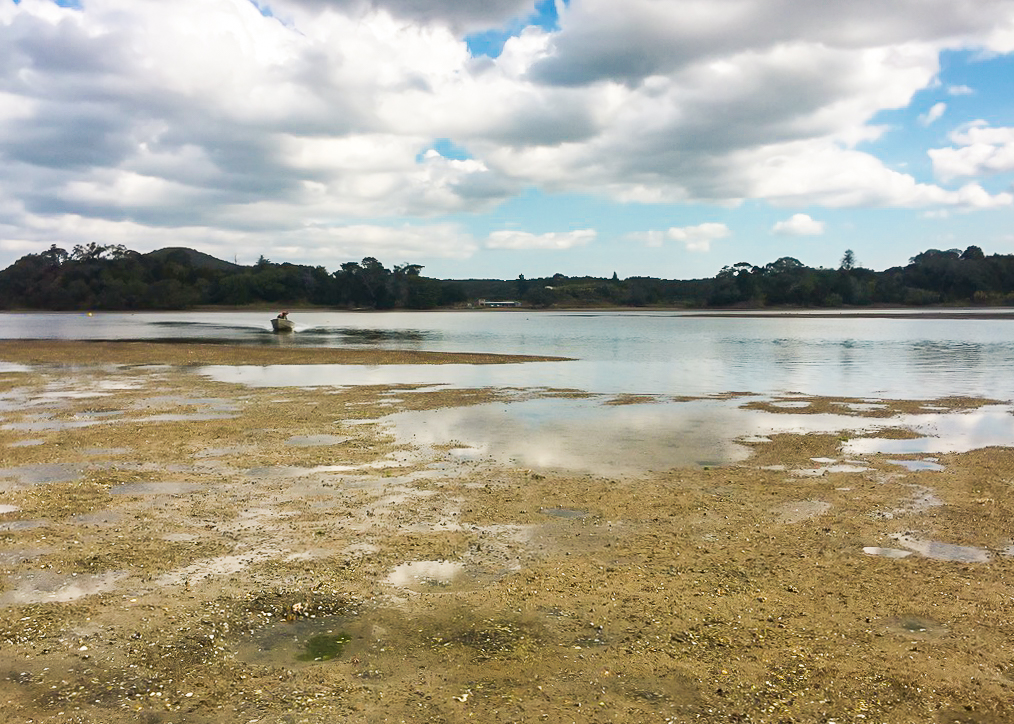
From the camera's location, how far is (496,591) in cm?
749

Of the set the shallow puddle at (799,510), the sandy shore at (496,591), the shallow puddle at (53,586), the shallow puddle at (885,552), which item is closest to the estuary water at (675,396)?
the sandy shore at (496,591)

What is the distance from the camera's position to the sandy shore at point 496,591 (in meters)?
5.45

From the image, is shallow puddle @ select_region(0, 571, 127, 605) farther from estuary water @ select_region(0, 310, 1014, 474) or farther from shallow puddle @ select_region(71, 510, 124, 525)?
estuary water @ select_region(0, 310, 1014, 474)

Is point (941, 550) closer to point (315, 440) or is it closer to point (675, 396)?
point (315, 440)

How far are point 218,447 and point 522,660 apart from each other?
11.4 m

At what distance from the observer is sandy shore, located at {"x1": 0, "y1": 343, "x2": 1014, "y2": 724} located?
17.9 feet

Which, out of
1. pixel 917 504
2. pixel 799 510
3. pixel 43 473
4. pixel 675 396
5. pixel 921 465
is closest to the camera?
pixel 799 510

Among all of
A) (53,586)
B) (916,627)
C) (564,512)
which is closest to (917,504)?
(916,627)

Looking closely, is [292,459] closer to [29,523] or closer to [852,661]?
[29,523]

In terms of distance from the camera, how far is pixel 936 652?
20.2 feet

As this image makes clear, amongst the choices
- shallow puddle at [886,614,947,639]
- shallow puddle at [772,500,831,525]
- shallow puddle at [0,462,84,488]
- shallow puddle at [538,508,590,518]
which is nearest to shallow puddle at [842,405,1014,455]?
shallow puddle at [772,500,831,525]

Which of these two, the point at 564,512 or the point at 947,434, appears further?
the point at 947,434

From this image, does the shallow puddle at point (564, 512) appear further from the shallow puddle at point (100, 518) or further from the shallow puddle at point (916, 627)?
the shallow puddle at point (100, 518)

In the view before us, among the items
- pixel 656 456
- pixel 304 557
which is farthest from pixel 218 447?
pixel 656 456
